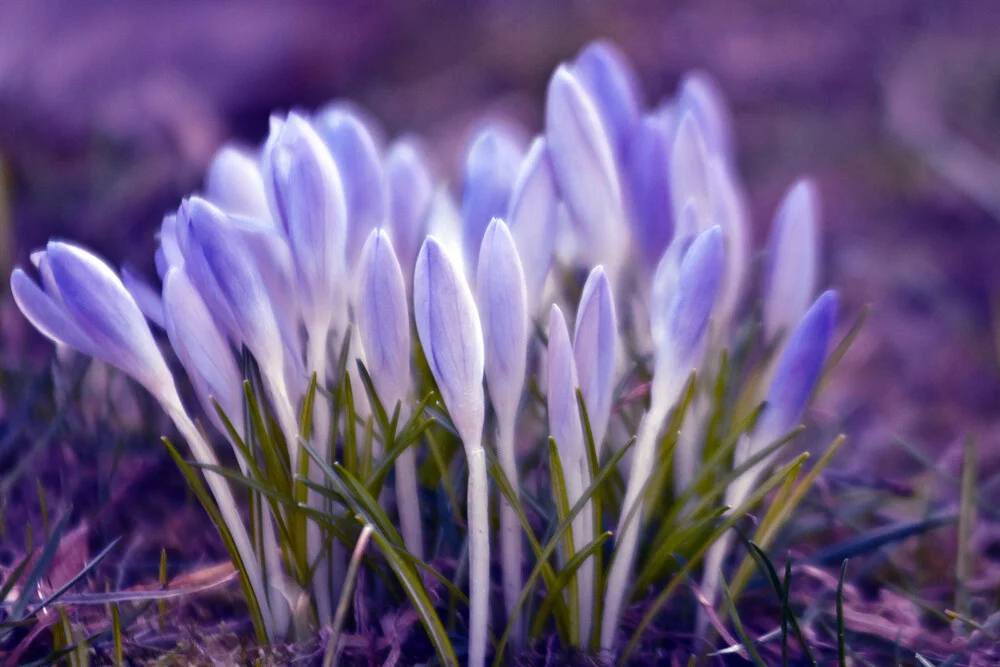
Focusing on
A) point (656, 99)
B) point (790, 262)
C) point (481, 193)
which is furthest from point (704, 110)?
point (656, 99)

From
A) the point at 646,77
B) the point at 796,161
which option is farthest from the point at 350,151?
the point at 646,77

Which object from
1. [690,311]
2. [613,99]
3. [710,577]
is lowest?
[710,577]

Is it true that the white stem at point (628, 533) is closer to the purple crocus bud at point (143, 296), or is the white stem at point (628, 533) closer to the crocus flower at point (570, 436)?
the crocus flower at point (570, 436)

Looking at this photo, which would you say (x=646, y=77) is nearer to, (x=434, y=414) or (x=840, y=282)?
(x=840, y=282)

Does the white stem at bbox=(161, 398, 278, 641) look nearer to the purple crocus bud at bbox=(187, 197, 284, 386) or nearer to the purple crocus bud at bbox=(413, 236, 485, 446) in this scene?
the purple crocus bud at bbox=(187, 197, 284, 386)

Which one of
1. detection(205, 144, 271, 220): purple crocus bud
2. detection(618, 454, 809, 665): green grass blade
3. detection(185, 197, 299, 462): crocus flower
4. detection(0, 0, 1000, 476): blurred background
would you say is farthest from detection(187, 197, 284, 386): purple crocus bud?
detection(0, 0, 1000, 476): blurred background

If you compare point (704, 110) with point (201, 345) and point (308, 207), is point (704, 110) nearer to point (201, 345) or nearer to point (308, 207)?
point (308, 207)
